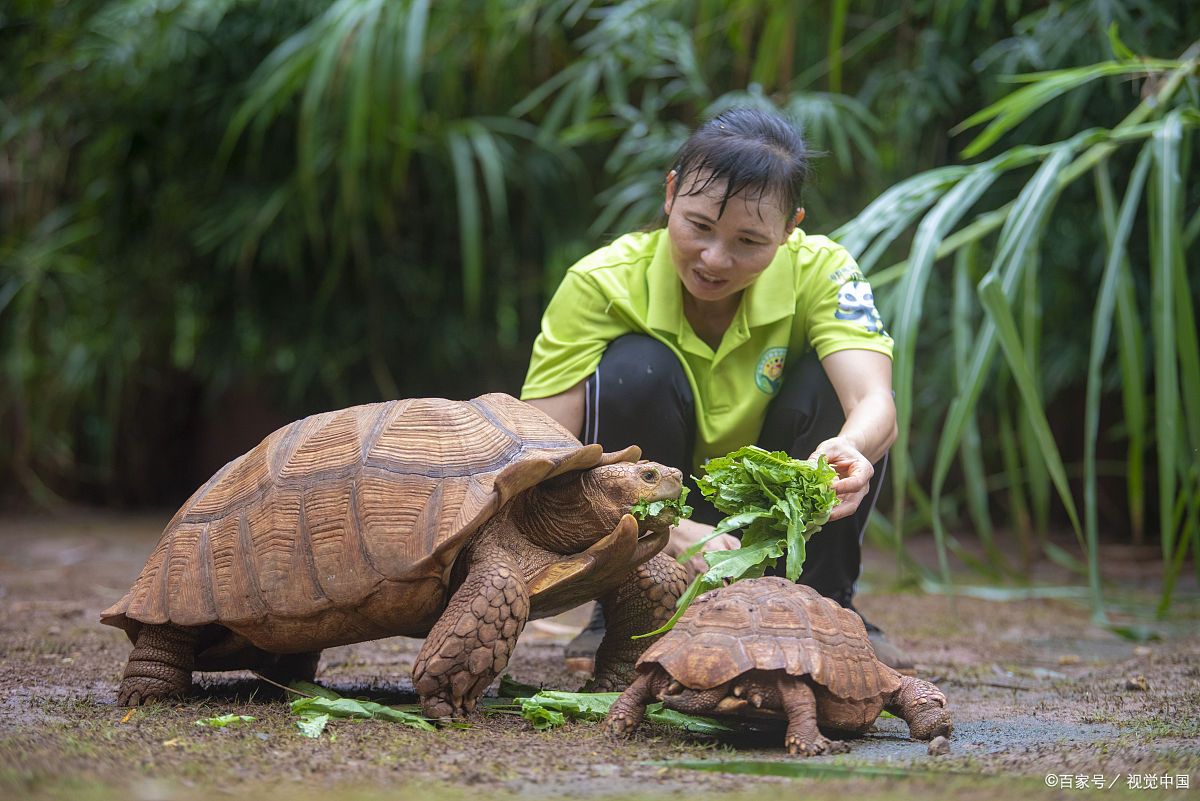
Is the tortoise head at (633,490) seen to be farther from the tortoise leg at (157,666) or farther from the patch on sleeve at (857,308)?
the tortoise leg at (157,666)

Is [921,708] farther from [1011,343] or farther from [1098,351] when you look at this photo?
[1098,351]

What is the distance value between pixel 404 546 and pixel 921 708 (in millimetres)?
911

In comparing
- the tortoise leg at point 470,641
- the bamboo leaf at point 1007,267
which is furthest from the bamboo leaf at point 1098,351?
the tortoise leg at point 470,641

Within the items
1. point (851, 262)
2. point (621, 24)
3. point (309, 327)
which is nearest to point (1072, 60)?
point (621, 24)

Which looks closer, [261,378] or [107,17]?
[107,17]

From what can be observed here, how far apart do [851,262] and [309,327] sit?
13.3 feet

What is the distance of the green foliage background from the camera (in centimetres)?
428

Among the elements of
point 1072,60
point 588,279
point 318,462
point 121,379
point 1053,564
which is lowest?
point 1053,564

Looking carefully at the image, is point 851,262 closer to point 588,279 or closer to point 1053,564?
point 588,279

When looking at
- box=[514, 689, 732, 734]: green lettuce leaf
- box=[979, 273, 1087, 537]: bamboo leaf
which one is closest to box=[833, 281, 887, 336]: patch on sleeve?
box=[979, 273, 1087, 537]: bamboo leaf

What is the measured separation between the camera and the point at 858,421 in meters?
2.48

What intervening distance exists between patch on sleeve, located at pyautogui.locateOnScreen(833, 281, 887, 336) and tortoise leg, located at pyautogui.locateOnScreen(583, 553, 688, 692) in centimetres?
69

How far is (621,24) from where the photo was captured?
4.91m

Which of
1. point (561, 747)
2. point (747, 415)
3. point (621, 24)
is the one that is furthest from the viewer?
point (621, 24)
